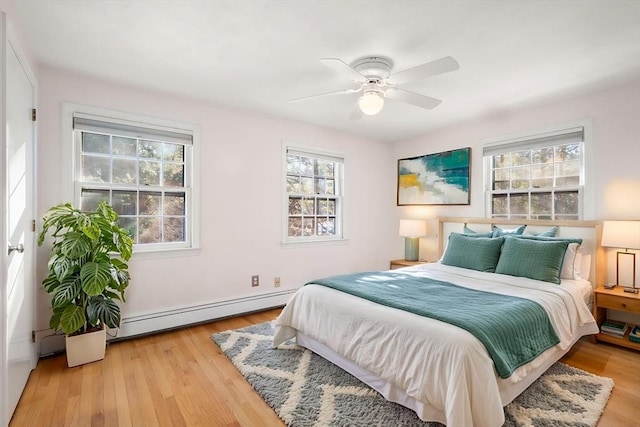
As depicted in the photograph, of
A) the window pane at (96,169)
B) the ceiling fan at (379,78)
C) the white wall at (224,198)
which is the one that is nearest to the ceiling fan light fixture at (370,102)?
the ceiling fan at (379,78)

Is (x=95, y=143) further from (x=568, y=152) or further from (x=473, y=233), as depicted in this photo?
(x=568, y=152)

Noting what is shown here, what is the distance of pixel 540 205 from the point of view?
11.5 ft

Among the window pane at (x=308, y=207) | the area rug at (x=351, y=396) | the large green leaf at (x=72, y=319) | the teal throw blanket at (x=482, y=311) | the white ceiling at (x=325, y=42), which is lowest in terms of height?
the area rug at (x=351, y=396)

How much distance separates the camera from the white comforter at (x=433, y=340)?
1.52m

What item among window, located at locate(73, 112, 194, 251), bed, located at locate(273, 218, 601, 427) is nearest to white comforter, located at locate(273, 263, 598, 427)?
bed, located at locate(273, 218, 601, 427)

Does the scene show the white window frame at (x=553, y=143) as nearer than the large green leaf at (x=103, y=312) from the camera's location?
No

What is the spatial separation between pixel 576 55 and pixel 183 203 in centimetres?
371

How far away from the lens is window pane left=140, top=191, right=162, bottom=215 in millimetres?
3109

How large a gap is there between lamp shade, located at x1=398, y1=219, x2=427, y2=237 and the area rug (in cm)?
220

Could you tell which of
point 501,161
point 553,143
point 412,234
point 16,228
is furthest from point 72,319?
point 553,143

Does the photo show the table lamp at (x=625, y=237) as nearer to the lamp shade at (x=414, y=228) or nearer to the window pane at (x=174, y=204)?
the lamp shade at (x=414, y=228)

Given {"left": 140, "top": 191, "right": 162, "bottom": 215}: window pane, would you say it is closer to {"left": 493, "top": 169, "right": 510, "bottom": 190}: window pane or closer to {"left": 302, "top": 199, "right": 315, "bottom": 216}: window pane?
{"left": 302, "top": 199, "right": 315, "bottom": 216}: window pane

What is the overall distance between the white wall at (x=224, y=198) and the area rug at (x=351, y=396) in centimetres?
108

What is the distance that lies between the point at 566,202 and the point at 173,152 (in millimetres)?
4218
